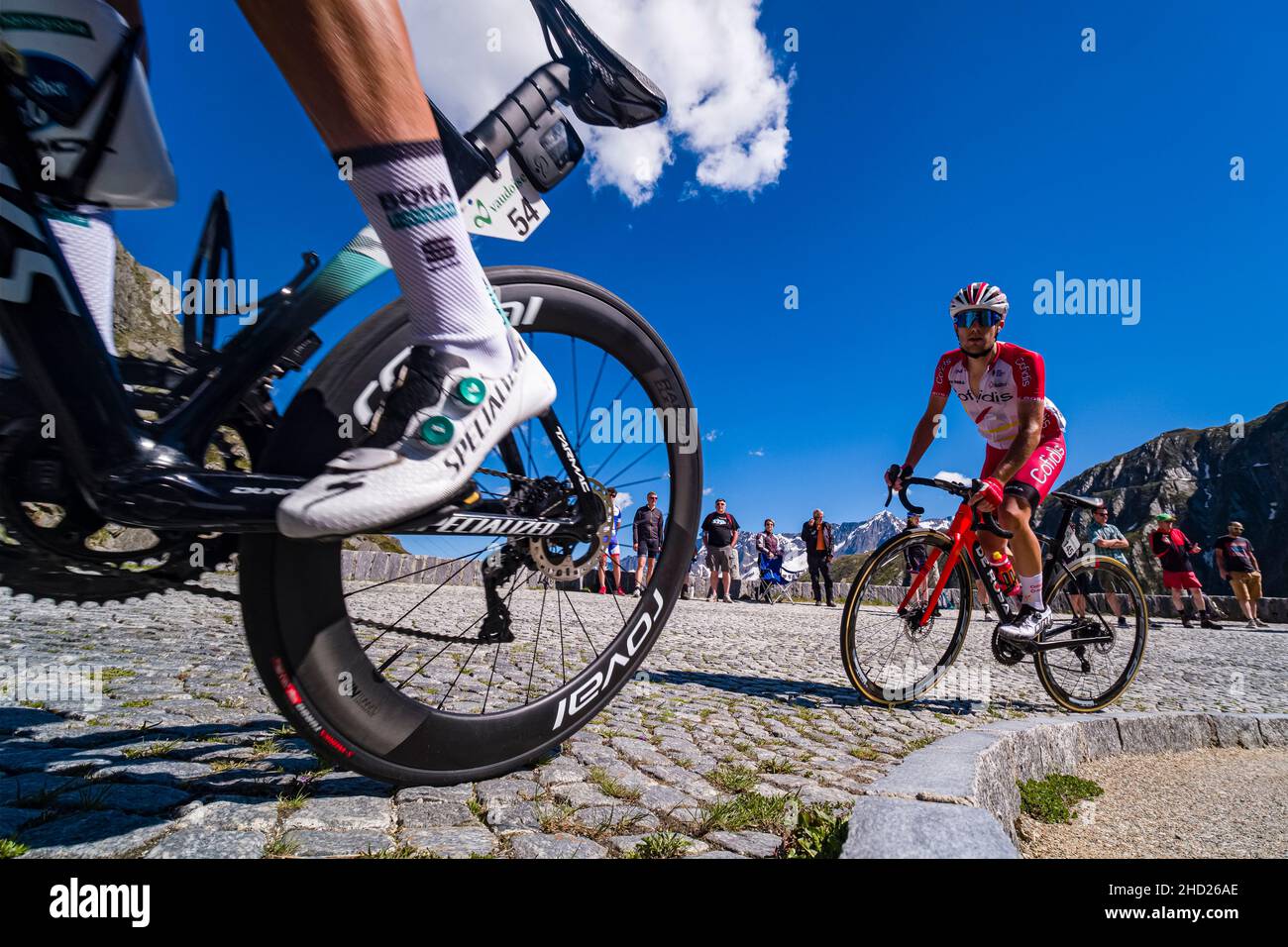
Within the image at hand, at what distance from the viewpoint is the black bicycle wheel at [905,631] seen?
409 centimetres

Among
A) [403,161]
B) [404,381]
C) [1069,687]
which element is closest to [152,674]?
[404,381]

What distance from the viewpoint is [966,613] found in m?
4.49

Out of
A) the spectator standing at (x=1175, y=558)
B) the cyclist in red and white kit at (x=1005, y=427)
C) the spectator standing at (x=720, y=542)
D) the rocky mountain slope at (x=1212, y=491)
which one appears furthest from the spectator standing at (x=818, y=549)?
the rocky mountain slope at (x=1212, y=491)

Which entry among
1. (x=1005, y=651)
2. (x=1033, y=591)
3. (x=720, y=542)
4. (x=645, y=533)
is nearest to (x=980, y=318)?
(x=1033, y=591)

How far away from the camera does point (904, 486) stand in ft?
14.4

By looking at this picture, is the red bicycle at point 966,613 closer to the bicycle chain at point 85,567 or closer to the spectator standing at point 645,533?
the bicycle chain at point 85,567

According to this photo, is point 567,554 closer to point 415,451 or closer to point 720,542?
point 415,451

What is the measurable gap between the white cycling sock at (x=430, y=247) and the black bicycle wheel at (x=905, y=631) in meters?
3.24

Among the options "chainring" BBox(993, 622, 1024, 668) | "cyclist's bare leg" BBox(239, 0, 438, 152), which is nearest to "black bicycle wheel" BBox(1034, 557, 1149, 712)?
"chainring" BBox(993, 622, 1024, 668)
